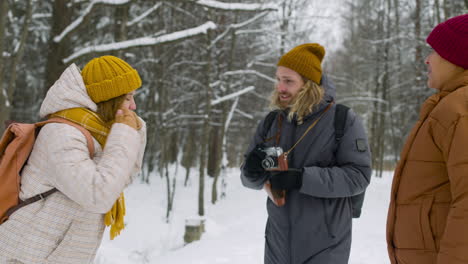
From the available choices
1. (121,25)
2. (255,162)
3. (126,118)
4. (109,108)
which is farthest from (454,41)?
(121,25)

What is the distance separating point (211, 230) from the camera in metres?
9.49

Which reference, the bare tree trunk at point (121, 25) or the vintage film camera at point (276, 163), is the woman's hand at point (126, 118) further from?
the bare tree trunk at point (121, 25)

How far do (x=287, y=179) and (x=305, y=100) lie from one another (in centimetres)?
57

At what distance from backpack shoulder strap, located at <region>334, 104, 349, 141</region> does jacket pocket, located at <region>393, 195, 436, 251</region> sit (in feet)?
2.09

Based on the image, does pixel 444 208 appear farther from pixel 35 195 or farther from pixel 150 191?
pixel 150 191

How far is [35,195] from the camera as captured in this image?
1867 millimetres

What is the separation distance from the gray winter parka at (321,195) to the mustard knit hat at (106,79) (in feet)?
3.47

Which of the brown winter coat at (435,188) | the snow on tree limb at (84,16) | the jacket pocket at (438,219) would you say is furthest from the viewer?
the snow on tree limb at (84,16)

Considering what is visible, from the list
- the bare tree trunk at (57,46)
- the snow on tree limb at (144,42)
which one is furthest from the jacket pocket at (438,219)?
the bare tree trunk at (57,46)

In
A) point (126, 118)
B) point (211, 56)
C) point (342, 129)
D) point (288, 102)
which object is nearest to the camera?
point (126, 118)

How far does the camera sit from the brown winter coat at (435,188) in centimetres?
151

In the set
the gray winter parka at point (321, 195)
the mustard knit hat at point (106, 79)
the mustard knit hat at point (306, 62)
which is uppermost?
the mustard knit hat at point (306, 62)

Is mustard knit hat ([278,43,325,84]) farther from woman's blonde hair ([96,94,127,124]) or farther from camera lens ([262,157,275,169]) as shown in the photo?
woman's blonde hair ([96,94,127,124])

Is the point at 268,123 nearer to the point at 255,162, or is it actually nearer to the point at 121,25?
the point at 255,162
